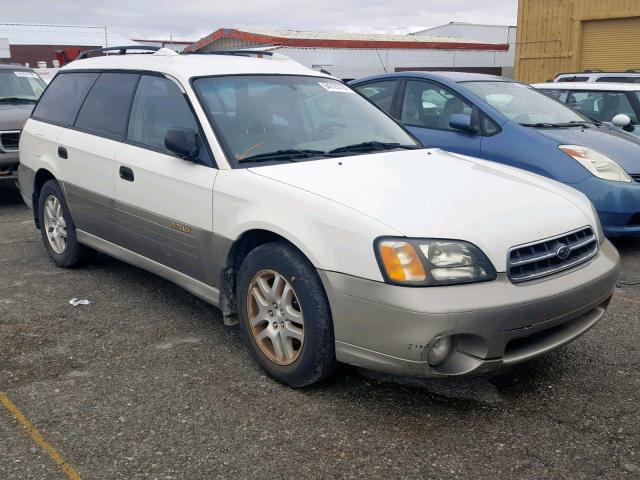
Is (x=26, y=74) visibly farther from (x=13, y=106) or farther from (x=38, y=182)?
(x=38, y=182)

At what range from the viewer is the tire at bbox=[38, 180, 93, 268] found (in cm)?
536

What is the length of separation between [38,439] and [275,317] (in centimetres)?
121

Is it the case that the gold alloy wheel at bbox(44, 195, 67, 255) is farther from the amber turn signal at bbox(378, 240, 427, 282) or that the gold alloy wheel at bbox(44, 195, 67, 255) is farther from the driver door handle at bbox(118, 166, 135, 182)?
the amber turn signal at bbox(378, 240, 427, 282)

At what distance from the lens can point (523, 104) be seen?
22.0ft

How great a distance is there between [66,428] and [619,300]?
143 inches

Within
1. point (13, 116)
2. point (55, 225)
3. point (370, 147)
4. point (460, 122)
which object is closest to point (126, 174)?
point (55, 225)

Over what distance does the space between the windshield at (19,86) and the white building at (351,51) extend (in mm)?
11378

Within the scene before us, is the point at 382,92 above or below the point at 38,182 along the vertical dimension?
above

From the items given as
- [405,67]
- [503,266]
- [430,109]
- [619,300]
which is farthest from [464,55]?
[503,266]

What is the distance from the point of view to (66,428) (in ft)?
10.4

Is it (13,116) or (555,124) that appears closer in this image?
(555,124)

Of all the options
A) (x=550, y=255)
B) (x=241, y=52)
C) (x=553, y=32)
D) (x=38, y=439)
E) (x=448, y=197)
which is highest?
(x=553, y=32)

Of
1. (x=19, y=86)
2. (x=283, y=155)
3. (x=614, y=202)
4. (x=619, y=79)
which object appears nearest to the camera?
(x=283, y=155)

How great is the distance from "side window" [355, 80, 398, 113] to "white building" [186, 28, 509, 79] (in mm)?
14260
